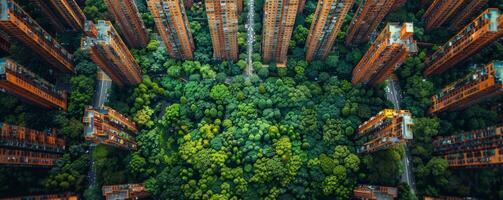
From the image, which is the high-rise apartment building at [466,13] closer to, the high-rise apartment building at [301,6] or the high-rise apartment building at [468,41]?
the high-rise apartment building at [468,41]

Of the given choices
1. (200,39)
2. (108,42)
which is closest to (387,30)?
(200,39)

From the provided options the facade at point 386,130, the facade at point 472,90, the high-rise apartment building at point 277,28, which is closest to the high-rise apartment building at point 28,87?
the high-rise apartment building at point 277,28

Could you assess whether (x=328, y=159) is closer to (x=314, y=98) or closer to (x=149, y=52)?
(x=314, y=98)

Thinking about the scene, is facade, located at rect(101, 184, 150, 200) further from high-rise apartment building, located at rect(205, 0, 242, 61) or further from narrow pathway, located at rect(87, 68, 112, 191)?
high-rise apartment building, located at rect(205, 0, 242, 61)

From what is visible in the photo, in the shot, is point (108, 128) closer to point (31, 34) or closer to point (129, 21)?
point (31, 34)

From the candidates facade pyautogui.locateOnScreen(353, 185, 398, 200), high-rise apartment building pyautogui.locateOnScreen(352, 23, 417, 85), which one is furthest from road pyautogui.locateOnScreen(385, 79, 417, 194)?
facade pyautogui.locateOnScreen(353, 185, 398, 200)
